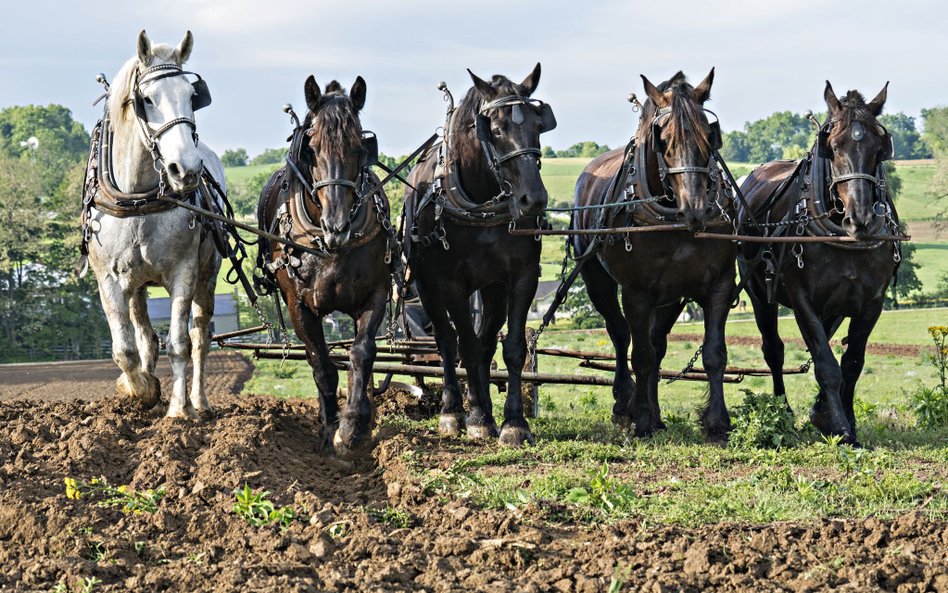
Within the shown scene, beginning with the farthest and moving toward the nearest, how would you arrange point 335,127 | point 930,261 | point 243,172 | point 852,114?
point 243,172 → point 930,261 → point 852,114 → point 335,127

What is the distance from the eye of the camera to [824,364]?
846 cm

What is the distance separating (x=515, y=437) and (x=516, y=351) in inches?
25.2

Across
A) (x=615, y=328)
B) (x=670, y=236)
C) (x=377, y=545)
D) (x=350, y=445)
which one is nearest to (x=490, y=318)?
(x=615, y=328)

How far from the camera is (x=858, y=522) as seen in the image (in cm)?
548

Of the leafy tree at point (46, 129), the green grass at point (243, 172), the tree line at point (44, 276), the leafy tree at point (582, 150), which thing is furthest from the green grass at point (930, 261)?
the leafy tree at point (46, 129)

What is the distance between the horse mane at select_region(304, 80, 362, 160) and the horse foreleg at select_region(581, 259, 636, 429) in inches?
109

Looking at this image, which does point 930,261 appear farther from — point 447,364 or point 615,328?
point 447,364

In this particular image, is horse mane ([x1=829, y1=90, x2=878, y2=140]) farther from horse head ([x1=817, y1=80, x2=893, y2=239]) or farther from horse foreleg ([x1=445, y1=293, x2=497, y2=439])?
horse foreleg ([x1=445, y1=293, x2=497, y2=439])

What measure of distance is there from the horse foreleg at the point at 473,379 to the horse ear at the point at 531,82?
157cm

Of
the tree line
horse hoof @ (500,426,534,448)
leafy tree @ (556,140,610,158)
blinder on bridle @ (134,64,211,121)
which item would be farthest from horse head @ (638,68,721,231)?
leafy tree @ (556,140,610,158)

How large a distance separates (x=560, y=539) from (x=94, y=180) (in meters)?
4.91

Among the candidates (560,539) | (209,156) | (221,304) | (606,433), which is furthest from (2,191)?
(560,539)

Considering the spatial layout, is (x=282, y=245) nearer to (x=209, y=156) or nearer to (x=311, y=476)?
(x=311, y=476)

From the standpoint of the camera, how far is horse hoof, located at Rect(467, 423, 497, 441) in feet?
29.1
